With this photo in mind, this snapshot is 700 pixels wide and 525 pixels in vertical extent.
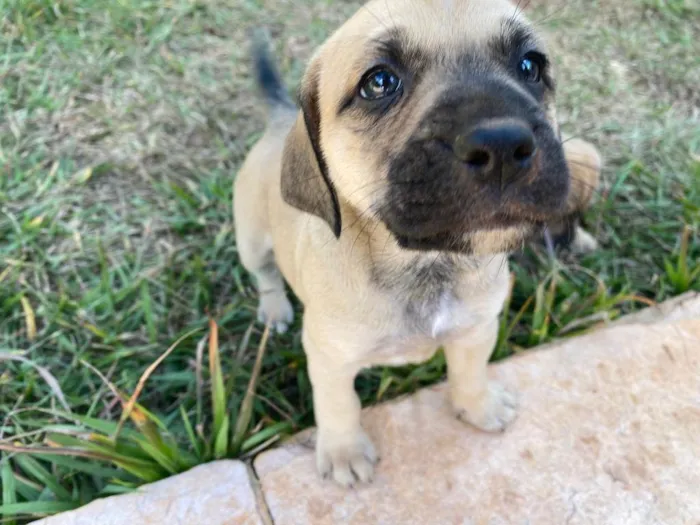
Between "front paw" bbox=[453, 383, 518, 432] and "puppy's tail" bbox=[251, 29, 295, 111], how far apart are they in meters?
2.18

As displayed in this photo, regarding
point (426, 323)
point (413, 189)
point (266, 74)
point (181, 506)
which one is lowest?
point (181, 506)

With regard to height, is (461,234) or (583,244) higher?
(461,234)

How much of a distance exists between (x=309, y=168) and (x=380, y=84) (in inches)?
17.6

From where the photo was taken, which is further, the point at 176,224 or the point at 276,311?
the point at 176,224

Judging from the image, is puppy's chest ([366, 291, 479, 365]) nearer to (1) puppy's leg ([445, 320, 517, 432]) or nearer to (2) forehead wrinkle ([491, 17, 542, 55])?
(1) puppy's leg ([445, 320, 517, 432])

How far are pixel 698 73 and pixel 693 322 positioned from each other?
3.26 m

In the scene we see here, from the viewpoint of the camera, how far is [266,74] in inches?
158

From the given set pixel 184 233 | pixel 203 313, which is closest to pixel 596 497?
pixel 203 313

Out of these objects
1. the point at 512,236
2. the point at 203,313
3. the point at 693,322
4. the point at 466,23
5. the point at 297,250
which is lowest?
the point at 203,313

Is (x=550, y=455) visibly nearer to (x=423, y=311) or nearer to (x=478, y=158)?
(x=423, y=311)

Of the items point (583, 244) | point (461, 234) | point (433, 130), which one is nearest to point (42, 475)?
point (461, 234)

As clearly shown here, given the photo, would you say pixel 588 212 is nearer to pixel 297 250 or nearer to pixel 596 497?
pixel 596 497

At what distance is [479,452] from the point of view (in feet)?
10.1

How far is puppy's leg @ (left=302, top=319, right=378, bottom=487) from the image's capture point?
9.28 ft
